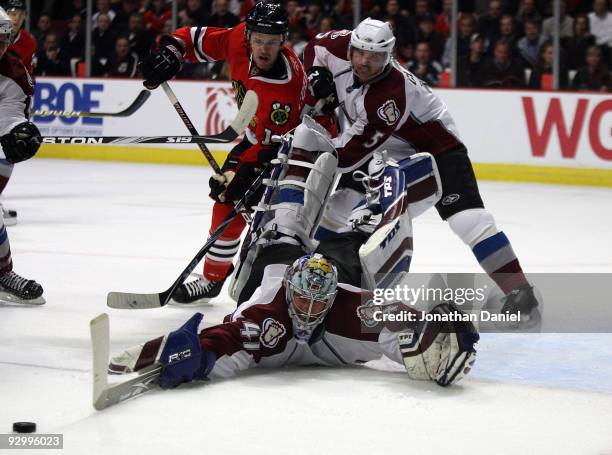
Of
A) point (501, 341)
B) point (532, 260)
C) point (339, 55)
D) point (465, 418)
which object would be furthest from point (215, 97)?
point (465, 418)

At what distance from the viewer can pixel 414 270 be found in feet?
18.1

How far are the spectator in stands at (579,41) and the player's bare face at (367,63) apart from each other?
5172 millimetres

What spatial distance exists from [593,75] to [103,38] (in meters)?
4.57

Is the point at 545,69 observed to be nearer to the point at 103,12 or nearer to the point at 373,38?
the point at 103,12

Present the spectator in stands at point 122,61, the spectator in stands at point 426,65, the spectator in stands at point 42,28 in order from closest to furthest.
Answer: the spectator in stands at point 426,65, the spectator in stands at point 122,61, the spectator in stands at point 42,28

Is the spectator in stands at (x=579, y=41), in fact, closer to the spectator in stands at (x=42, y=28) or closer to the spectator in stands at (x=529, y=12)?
the spectator in stands at (x=529, y=12)

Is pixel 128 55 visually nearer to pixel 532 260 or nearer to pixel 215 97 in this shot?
pixel 215 97

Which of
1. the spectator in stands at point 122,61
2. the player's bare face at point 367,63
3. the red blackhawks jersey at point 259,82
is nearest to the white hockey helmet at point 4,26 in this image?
the red blackhawks jersey at point 259,82

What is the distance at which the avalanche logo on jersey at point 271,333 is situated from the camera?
3479 mm

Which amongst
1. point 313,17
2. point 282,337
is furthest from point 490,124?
point 282,337

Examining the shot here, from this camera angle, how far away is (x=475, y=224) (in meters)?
4.51

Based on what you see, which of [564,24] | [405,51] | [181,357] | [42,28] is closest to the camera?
[181,357]

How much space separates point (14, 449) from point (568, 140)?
22.7 feet

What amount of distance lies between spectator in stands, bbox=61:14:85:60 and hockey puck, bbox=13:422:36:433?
8505mm
